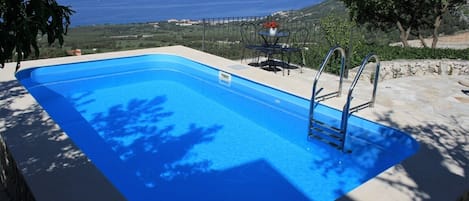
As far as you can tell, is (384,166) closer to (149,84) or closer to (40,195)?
(40,195)

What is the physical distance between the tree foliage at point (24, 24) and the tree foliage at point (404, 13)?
1357 cm

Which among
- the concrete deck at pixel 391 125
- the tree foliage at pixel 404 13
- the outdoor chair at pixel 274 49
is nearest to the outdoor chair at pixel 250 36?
the outdoor chair at pixel 274 49

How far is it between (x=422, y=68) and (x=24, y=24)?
8338mm

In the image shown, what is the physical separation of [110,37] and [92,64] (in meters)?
2.64

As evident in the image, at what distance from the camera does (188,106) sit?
6.84m

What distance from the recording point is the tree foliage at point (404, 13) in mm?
13828

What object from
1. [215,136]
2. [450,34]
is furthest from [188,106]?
[450,34]

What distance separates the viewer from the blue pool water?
4281 millimetres

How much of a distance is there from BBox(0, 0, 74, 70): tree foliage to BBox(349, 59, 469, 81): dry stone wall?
745cm

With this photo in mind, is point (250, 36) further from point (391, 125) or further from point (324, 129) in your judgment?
point (391, 125)

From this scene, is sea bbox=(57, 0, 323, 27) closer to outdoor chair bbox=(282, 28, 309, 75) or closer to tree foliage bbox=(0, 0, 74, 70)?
outdoor chair bbox=(282, 28, 309, 75)

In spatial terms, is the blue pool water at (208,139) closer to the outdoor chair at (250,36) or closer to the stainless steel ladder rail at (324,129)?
the stainless steel ladder rail at (324,129)

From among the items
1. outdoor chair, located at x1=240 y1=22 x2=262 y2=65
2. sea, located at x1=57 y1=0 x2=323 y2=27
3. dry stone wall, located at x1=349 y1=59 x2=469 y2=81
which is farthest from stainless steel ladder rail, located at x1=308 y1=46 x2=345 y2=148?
sea, located at x1=57 y1=0 x2=323 y2=27

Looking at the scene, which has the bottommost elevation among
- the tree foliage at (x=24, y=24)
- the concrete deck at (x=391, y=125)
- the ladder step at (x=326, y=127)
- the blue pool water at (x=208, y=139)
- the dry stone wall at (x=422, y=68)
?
the blue pool water at (x=208, y=139)
